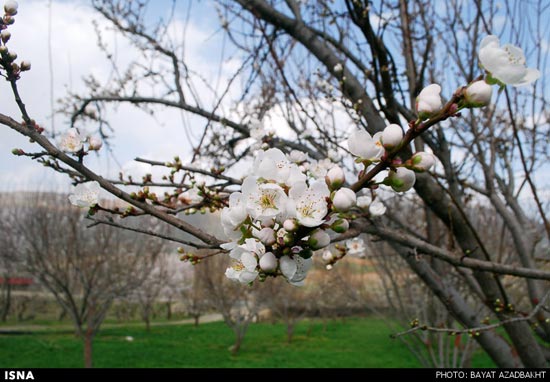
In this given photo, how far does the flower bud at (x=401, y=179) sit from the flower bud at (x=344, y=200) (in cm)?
8

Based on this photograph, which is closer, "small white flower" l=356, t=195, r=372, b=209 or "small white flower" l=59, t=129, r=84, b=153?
"small white flower" l=59, t=129, r=84, b=153

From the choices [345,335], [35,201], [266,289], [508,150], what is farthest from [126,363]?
[508,150]

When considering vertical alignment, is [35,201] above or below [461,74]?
above

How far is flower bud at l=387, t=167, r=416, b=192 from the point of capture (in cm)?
83

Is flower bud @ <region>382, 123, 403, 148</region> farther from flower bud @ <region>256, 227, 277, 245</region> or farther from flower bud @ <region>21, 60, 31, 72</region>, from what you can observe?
flower bud @ <region>21, 60, 31, 72</region>

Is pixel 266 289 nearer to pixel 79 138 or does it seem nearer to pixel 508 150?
pixel 508 150

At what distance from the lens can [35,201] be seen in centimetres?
1226

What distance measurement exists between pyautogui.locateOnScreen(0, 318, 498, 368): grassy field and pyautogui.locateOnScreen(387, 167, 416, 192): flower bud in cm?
1250

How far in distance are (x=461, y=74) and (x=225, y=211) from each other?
11.0 ft

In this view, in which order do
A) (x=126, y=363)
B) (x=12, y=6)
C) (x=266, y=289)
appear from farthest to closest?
(x=266, y=289), (x=126, y=363), (x=12, y=6)

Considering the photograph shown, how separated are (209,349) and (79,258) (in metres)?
6.77

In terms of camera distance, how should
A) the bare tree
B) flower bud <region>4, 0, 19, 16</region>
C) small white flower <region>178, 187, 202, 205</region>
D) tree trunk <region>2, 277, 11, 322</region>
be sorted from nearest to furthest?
flower bud <region>4, 0, 19, 16</region> → small white flower <region>178, 187, 202, 205</region> → the bare tree → tree trunk <region>2, 277, 11, 322</region>

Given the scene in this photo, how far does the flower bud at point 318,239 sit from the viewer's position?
0.84 metres

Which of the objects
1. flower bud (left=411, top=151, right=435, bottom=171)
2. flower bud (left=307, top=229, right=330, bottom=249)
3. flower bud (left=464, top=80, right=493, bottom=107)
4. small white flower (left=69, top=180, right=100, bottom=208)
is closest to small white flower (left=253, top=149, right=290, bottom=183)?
flower bud (left=307, top=229, right=330, bottom=249)
